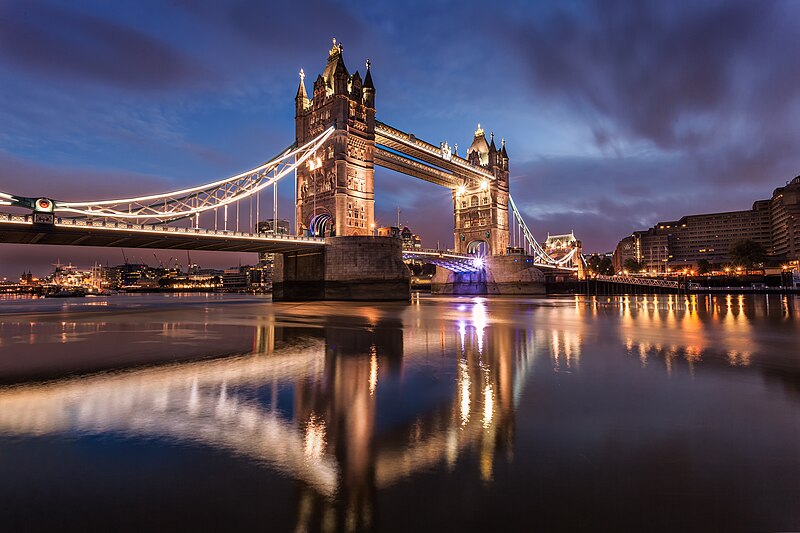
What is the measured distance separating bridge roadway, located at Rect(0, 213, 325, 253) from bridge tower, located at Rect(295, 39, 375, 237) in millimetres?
6414

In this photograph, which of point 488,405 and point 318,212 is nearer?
point 488,405

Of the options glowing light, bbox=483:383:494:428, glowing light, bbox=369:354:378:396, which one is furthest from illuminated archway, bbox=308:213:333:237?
glowing light, bbox=483:383:494:428

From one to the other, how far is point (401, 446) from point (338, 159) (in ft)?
146

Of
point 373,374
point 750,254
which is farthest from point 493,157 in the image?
point 373,374

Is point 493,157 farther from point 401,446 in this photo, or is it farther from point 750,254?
point 401,446

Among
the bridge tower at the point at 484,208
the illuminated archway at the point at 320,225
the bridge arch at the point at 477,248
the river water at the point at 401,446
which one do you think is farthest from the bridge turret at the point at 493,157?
the river water at the point at 401,446

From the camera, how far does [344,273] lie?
41094 millimetres

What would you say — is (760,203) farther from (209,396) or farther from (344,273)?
(209,396)

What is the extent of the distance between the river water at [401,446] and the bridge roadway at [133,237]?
26923 millimetres

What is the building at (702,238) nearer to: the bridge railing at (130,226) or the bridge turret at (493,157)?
the bridge turret at (493,157)

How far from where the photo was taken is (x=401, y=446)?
3.96 meters

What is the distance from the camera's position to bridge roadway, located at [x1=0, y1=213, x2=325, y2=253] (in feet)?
95.3

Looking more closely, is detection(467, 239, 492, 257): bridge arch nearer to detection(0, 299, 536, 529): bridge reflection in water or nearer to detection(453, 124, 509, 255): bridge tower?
detection(453, 124, 509, 255): bridge tower

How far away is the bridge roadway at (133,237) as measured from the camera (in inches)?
1144
